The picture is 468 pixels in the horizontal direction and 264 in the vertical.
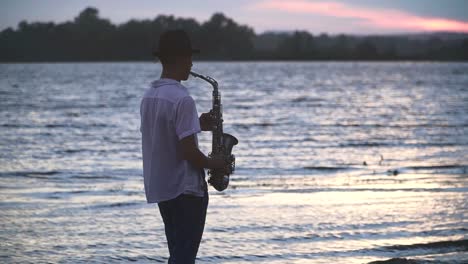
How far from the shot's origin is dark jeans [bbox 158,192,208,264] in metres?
5.79

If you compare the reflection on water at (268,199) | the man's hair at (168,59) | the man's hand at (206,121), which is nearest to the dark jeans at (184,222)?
the man's hand at (206,121)

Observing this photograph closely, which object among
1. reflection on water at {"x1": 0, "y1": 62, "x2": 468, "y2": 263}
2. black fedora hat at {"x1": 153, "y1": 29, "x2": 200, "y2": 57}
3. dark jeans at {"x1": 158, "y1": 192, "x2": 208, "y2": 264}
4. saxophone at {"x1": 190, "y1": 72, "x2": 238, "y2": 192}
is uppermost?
black fedora hat at {"x1": 153, "y1": 29, "x2": 200, "y2": 57}

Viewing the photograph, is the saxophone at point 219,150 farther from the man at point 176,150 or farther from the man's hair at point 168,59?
the man's hair at point 168,59

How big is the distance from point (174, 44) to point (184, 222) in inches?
48.5

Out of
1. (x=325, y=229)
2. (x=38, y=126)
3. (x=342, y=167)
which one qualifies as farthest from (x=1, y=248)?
(x=38, y=126)

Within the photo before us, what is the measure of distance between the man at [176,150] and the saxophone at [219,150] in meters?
0.19

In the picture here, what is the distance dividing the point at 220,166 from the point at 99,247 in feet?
15.0

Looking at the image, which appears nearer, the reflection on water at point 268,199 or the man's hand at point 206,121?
the man's hand at point 206,121

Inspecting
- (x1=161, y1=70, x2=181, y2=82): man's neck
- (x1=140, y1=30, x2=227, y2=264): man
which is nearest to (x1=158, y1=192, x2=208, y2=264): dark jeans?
(x1=140, y1=30, x2=227, y2=264): man

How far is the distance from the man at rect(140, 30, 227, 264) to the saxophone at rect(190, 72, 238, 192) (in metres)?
A: 0.19

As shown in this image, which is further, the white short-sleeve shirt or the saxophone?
the saxophone

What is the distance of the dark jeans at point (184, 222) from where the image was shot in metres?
5.79

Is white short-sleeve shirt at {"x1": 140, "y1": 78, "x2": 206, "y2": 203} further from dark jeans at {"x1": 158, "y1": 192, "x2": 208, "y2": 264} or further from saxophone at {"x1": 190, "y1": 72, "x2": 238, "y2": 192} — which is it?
saxophone at {"x1": 190, "y1": 72, "x2": 238, "y2": 192}

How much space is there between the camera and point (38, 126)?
33031 millimetres
